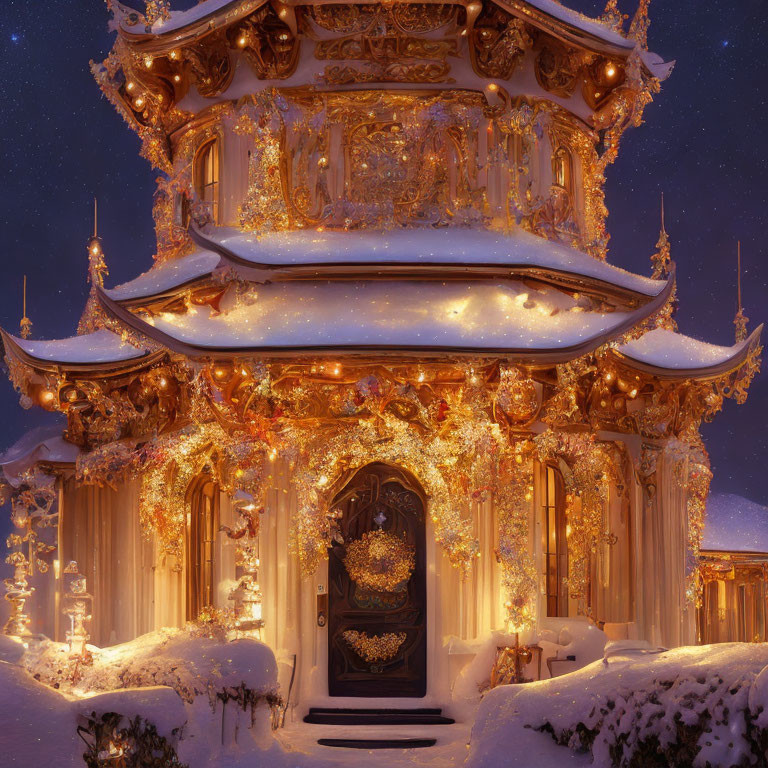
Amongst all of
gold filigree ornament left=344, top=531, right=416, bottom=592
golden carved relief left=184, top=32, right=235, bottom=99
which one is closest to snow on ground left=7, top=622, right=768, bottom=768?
gold filigree ornament left=344, top=531, right=416, bottom=592

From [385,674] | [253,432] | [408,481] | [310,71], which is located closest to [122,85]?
[310,71]

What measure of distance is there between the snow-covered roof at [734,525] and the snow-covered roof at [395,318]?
298 inches

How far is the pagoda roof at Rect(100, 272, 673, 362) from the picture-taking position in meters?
13.2

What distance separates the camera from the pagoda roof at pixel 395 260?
14016 mm

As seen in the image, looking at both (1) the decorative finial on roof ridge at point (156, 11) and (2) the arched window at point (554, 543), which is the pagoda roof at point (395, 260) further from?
(1) the decorative finial on roof ridge at point (156, 11)

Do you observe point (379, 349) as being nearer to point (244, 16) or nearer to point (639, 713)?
point (244, 16)

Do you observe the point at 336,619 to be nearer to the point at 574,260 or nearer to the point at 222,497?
the point at 222,497

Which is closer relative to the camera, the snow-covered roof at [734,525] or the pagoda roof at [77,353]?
the pagoda roof at [77,353]

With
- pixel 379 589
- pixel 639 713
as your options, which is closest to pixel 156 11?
pixel 379 589

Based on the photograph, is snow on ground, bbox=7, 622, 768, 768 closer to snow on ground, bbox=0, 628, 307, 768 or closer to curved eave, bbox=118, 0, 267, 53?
snow on ground, bbox=0, 628, 307, 768

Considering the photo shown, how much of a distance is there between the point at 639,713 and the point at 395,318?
232 inches

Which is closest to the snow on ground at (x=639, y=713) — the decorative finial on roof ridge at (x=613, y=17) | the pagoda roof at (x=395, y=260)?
the pagoda roof at (x=395, y=260)

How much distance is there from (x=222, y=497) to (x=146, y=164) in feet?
41.1

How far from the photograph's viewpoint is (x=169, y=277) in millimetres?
15008
